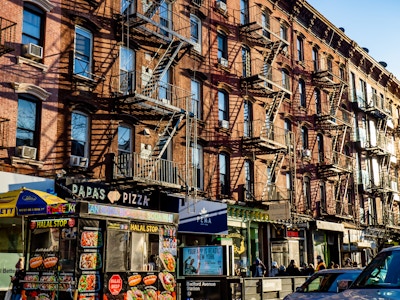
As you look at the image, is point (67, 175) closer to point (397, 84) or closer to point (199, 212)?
point (199, 212)

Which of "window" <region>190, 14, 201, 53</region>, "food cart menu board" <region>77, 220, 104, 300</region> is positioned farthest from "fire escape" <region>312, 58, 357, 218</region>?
"food cart menu board" <region>77, 220, 104, 300</region>

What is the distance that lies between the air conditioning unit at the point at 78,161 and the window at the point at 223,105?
9.59 meters

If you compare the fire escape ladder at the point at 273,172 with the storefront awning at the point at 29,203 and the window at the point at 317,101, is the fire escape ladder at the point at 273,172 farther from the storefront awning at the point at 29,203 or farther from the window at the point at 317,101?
the storefront awning at the point at 29,203

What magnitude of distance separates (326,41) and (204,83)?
17.1 metres

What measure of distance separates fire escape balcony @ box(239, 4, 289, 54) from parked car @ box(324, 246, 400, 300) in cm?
2154

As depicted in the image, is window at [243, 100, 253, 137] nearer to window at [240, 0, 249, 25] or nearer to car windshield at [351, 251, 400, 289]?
window at [240, 0, 249, 25]

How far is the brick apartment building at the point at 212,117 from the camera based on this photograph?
1752 centimetres

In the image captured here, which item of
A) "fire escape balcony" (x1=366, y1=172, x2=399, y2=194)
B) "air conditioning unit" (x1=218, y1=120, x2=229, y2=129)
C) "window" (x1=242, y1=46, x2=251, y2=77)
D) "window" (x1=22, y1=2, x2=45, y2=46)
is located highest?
"window" (x1=242, y1=46, x2=251, y2=77)

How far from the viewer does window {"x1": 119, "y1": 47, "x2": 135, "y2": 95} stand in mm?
20656

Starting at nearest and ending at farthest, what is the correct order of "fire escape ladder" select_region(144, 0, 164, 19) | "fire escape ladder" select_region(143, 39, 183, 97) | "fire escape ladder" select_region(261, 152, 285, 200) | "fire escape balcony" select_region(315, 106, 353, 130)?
"fire escape ladder" select_region(143, 39, 183, 97), "fire escape ladder" select_region(144, 0, 164, 19), "fire escape ladder" select_region(261, 152, 285, 200), "fire escape balcony" select_region(315, 106, 353, 130)

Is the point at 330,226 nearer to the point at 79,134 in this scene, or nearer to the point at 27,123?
the point at 79,134

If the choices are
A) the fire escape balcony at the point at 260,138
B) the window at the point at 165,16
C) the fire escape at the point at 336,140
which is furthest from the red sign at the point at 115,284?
the fire escape at the point at 336,140

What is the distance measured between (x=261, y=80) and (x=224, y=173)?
5366mm

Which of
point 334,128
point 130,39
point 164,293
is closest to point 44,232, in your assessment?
point 164,293
